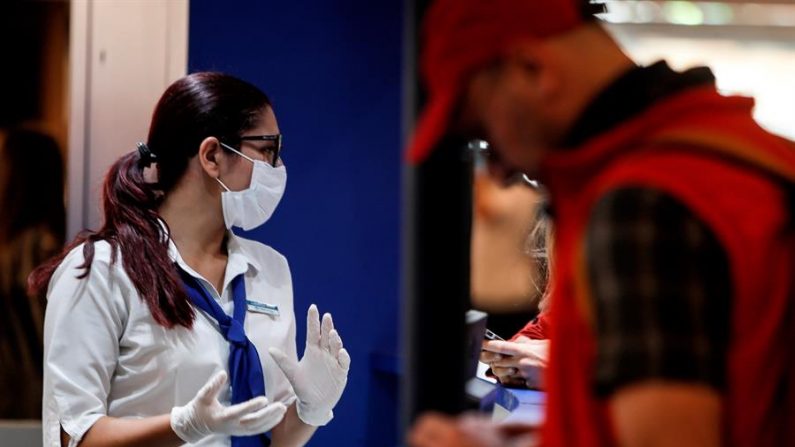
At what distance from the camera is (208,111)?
9.13ft

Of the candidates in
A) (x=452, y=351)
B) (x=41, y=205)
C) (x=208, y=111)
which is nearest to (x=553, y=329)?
(x=452, y=351)

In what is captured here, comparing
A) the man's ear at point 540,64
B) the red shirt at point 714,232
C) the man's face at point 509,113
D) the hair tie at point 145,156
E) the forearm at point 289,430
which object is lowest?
the forearm at point 289,430

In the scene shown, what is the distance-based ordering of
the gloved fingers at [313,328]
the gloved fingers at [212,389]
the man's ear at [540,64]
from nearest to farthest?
the man's ear at [540,64], the gloved fingers at [212,389], the gloved fingers at [313,328]

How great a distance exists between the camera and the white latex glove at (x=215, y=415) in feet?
7.95

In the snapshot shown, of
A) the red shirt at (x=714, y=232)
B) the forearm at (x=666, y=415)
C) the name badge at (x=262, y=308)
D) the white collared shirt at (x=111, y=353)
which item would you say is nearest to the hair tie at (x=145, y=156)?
the white collared shirt at (x=111, y=353)

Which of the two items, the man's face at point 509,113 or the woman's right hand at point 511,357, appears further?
the woman's right hand at point 511,357

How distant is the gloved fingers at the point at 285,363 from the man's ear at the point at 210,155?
0.50 m

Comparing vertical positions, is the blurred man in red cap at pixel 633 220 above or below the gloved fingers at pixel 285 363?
above

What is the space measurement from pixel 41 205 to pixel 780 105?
3.00 meters

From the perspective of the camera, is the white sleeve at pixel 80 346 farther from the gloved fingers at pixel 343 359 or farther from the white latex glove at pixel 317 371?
the gloved fingers at pixel 343 359

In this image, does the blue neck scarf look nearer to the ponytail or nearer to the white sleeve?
the ponytail

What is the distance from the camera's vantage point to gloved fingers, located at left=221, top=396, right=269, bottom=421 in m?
2.47

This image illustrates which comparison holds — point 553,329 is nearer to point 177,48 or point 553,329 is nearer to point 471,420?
point 471,420

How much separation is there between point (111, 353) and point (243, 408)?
35 centimetres
